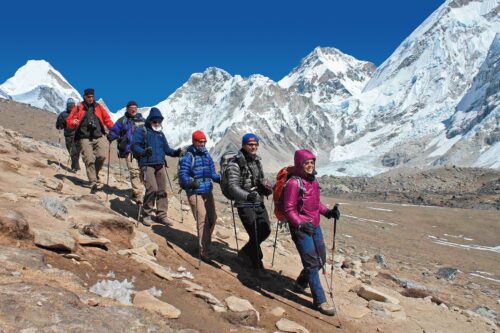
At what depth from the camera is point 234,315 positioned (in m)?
7.05

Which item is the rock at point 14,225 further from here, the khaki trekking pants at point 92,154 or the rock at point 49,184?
the khaki trekking pants at point 92,154

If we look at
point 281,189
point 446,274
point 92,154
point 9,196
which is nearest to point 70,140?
point 92,154

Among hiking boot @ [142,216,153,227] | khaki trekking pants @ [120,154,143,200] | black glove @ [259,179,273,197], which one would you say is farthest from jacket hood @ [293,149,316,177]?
khaki trekking pants @ [120,154,143,200]

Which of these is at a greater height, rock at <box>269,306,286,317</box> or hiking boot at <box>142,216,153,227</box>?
hiking boot at <box>142,216,153,227</box>

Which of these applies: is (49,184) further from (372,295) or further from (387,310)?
(387,310)

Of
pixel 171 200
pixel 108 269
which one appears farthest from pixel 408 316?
pixel 171 200

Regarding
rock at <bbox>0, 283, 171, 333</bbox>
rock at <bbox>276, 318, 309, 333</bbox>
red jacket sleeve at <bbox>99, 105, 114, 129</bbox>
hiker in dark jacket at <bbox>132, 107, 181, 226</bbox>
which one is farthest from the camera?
red jacket sleeve at <bbox>99, 105, 114, 129</bbox>

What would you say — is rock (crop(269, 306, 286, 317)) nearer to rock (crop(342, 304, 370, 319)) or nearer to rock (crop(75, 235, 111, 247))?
rock (crop(342, 304, 370, 319))

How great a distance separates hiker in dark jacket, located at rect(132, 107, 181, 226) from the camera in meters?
11.4

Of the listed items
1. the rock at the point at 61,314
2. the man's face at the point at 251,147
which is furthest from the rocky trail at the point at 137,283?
the man's face at the point at 251,147

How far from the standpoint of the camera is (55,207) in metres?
8.96

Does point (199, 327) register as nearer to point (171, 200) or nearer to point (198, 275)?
point (198, 275)

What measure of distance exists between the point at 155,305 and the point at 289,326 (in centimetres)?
202

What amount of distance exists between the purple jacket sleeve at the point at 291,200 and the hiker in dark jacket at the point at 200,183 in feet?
6.53
